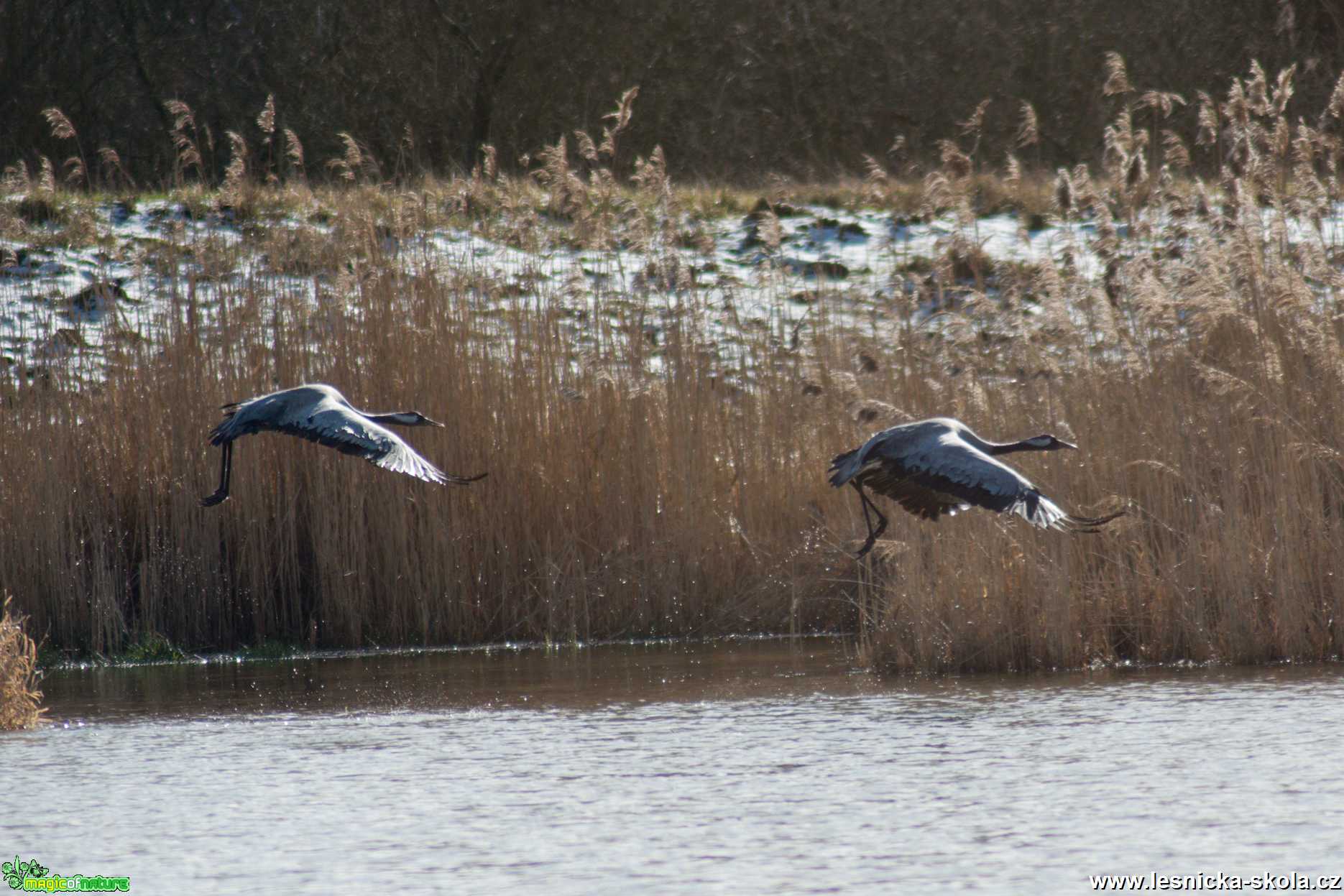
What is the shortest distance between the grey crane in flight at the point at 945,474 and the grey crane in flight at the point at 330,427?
49.2 inches

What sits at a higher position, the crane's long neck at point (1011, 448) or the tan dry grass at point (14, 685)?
the crane's long neck at point (1011, 448)

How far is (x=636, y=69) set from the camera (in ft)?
75.2

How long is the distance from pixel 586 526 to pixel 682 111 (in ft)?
50.2

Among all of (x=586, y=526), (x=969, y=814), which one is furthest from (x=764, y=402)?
(x=969, y=814)

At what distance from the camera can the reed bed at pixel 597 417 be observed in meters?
7.53

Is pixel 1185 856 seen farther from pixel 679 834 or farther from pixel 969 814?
pixel 679 834

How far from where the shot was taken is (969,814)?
471cm

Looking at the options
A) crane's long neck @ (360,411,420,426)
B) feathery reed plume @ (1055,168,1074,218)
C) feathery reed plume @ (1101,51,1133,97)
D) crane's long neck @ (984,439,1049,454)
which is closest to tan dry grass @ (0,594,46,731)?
crane's long neck @ (360,411,420,426)

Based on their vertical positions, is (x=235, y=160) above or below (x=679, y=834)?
above

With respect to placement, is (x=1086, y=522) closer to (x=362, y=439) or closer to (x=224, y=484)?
(x=362, y=439)

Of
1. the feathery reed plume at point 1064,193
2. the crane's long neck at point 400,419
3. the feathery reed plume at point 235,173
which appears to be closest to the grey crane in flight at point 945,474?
the crane's long neck at point 400,419

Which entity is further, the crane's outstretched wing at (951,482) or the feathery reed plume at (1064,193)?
the feathery reed plume at (1064,193)

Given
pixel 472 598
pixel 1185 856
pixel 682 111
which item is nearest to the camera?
pixel 1185 856

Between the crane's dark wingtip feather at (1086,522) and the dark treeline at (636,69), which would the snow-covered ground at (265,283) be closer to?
the crane's dark wingtip feather at (1086,522)
